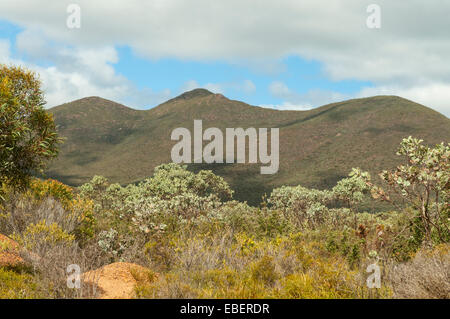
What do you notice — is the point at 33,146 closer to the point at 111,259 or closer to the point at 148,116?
the point at 111,259

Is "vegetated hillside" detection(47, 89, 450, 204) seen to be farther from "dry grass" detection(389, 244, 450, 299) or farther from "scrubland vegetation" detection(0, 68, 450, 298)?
"dry grass" detection(389, 244, 450, 299)

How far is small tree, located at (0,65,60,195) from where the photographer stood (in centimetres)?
842

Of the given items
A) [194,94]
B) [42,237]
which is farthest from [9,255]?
[194,94]

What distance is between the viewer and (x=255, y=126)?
114 meters

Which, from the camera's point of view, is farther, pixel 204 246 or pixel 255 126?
pixel 255 126

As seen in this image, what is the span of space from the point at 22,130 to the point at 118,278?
3.87 metres

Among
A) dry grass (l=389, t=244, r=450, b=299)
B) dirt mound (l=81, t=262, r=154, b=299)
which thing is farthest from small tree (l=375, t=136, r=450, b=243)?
dirt mound (l=81, t=262, r=154, b=299)

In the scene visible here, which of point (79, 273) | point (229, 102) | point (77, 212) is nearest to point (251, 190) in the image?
point (77, 212)

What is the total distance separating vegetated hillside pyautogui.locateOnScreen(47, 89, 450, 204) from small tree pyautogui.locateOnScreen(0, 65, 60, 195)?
51.8 meters

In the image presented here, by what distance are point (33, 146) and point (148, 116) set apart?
141 metres

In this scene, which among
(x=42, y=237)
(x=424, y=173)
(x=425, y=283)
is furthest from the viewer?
(x=42, y=237)

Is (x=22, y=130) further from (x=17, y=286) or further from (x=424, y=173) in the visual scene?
(x=424, y=173)

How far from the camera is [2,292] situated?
23.0 ft

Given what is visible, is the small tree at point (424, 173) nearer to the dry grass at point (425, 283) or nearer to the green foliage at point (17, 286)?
the dry grass at point (425, 283)
